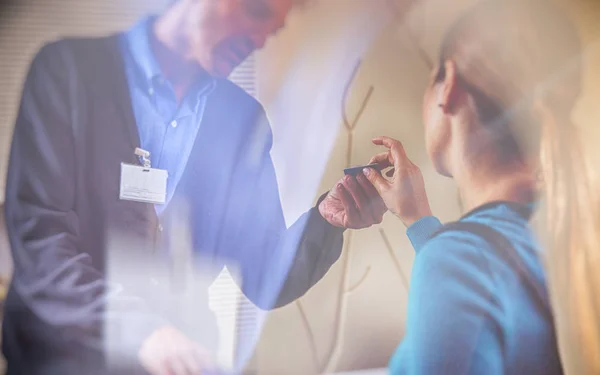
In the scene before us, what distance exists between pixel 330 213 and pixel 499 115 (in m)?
0.58

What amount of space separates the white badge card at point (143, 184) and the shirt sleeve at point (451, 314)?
72 centimetres

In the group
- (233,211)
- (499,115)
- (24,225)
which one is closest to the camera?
(24,225)

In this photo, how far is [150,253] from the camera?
4.69 feet

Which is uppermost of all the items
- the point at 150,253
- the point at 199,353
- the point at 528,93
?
the point at 528,93

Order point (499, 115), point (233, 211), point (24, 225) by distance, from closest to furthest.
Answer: point (24, 225), point (233, 211), point (499, 115)

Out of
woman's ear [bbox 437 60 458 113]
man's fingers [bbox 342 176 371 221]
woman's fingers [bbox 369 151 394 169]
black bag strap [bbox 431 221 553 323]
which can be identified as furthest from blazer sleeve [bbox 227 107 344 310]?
woman's ear [bbox 437 60 458 113]

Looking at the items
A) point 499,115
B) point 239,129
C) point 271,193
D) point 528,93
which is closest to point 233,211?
point 271,193

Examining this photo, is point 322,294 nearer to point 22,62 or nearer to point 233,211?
point 233,211

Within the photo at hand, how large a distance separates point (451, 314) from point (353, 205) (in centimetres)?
39

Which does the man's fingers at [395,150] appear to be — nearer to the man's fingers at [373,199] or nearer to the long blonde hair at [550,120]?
the man's fingers at [373,199]

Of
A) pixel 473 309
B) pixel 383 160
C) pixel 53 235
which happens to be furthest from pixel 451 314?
pixel 53 235

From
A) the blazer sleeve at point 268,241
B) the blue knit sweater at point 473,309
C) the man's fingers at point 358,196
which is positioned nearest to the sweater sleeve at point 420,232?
the blue knit sweater at point 473,309

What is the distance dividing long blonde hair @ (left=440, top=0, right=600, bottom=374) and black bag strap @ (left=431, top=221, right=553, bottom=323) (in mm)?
40

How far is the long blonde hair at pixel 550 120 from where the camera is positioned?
5.42 ft
